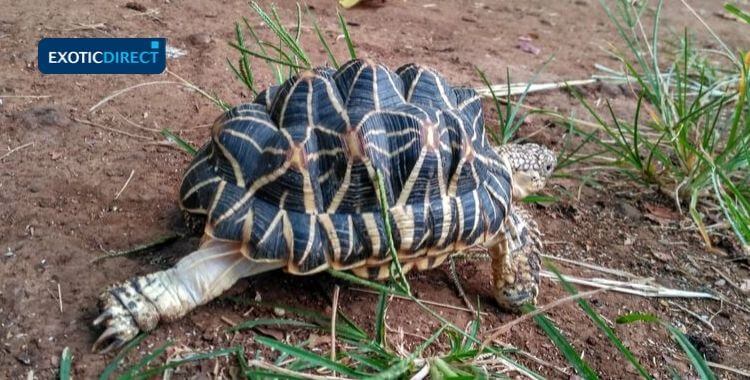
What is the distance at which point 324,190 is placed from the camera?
188 centimetres

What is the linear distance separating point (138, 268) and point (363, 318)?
0.74 metres

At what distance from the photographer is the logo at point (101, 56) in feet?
10.7

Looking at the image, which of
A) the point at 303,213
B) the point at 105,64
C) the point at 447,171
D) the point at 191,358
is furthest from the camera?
the point at 105,64

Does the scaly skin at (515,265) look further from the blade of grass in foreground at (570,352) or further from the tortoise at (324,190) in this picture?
the blade of grass in foreground at (570,352)

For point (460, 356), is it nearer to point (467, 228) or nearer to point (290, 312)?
point (467, 228)

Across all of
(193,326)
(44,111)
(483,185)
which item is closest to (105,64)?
(44,111)

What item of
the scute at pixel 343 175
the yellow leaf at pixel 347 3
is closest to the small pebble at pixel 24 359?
the scute at pixel 343 175

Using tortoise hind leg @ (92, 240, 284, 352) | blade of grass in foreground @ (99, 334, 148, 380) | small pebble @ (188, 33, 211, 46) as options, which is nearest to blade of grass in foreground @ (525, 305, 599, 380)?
tortoise hind leg @ (92, 240, 284, 352)

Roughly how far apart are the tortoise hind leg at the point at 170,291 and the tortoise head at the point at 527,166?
1129mm

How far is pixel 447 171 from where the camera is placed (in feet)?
6.61

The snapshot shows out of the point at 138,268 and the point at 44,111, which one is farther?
the point at 44,111

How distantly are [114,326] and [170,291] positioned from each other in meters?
0.17

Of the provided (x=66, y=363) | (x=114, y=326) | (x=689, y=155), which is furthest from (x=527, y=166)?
(x=66, y=363)

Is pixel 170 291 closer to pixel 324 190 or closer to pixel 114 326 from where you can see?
pixel 114 326
